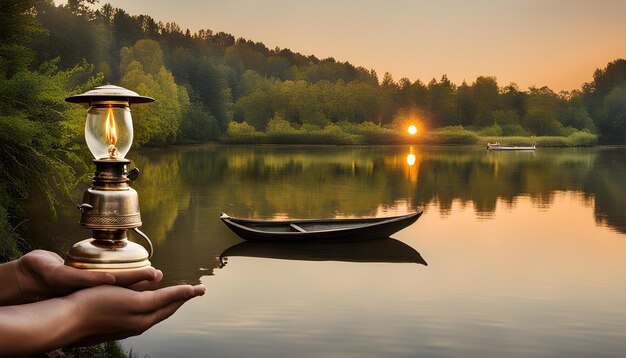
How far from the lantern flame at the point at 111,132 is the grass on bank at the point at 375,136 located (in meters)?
129

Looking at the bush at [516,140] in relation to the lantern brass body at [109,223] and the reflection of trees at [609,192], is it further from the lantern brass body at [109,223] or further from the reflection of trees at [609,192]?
the lantern brass body at [109,223]

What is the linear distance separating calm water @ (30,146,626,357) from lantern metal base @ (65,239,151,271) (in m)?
11.3

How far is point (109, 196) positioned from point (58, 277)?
0.42 meters

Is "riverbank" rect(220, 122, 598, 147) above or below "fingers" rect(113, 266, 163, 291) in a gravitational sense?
below

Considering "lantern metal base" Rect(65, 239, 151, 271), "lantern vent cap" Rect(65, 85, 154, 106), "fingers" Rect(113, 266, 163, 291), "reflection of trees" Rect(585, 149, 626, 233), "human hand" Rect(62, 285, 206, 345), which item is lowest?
"reflection of trees" Rect(585, 149, 626, 233)

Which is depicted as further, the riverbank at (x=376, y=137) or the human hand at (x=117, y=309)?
the riverbank at (x=376, y=137)

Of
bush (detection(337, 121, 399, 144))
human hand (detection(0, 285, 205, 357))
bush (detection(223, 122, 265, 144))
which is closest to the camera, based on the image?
human hand (detection(0, 285, 205, 357))

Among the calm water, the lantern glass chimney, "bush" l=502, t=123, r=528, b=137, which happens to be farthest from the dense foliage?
the lantern glass chimney

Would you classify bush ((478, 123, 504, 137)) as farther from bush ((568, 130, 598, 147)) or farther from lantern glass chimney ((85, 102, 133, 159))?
lantern glass chimney ((85, 102, 133, 159))

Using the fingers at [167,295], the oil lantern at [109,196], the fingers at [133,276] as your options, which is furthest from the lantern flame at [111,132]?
the fingers at [167,295]

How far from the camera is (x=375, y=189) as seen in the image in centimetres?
5125

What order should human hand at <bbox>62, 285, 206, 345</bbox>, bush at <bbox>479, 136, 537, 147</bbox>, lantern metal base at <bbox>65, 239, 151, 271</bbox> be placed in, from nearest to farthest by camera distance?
human hand at <bbox>62, 285, 206, 345</bbox>
lantern metal base at <bbox>65, 239, 151, 271</bbox>
bush at <bbox>479, 136, 537, 147</bbox>

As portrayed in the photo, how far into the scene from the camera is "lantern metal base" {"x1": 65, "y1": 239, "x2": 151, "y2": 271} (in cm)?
244

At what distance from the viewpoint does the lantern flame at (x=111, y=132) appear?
287 cm
